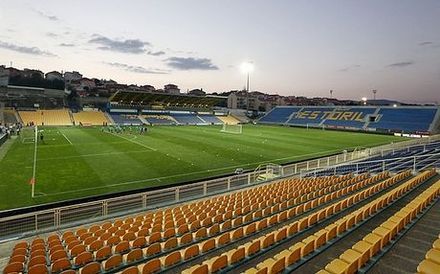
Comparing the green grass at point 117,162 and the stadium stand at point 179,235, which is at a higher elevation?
the stadium stand at point 179,235

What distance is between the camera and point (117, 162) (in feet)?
86.4

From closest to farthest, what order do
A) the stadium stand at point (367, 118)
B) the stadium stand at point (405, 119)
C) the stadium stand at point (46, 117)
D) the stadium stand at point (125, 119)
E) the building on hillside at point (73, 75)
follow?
1. the stadium stand at point (405, 119)
2. the stadium stand at point (367, 118)
3. the stadium stand at point (46, 117)
4. the stadium stand at point (125, 119)
5. the building on hillside at point (73, 75)

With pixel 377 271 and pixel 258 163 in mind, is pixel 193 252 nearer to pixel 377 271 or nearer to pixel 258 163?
pixel 377 271

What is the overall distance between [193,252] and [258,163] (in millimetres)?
20436

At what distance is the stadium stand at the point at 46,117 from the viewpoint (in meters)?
59.0

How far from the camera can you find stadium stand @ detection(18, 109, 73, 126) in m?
59.0

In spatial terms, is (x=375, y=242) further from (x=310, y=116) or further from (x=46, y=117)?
(x=310, y=116)

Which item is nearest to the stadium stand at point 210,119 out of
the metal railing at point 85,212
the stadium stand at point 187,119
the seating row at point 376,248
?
the stadium stand at point 187,119

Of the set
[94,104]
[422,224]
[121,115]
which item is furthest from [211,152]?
[94,104]

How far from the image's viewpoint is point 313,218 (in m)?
9.27

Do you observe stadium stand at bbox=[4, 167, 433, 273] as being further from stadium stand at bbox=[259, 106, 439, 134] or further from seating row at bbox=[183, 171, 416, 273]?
stadium stand at bbox=[259, 106, 439, 134]

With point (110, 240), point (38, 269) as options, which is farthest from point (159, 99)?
point (38, 269)

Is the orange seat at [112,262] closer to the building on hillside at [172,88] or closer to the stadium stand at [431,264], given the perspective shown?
the stadium stand at [431,264]

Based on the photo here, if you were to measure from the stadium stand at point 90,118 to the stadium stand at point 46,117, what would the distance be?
1.77m
